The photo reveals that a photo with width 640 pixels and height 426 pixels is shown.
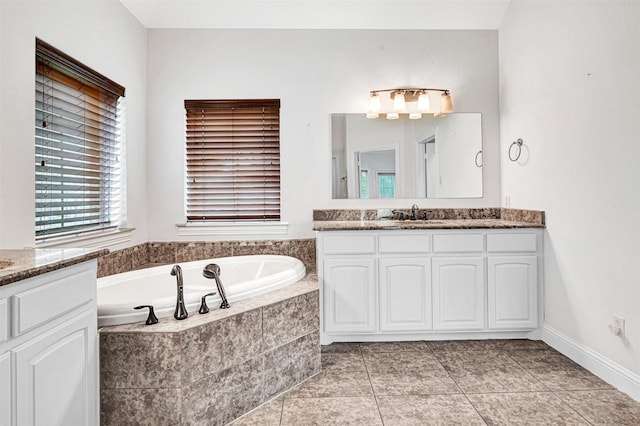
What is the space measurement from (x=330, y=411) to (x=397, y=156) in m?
2.14

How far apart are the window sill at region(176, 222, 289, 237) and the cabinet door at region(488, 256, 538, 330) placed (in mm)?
1658

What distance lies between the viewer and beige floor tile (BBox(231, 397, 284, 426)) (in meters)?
1.90

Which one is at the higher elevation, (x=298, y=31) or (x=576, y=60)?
(x=298, y=31)

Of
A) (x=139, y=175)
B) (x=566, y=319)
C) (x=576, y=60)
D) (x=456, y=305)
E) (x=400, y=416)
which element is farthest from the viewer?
(x=139, y=175)

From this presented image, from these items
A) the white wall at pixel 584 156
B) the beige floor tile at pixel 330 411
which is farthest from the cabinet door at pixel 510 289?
the beige floor tile at pixel 330 411

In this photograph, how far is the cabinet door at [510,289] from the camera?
9.43ft

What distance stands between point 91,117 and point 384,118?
2193 mm

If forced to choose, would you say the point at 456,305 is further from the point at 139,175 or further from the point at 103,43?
the point at 103,43

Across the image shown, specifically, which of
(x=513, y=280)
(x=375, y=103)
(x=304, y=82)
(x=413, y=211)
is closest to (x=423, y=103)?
(x=375, y=103)

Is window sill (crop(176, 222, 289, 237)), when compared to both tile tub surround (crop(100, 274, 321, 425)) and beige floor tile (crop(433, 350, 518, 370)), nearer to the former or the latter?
tile tub surround (crop(100, 274, 321, 425))

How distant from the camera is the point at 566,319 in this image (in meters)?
2.65

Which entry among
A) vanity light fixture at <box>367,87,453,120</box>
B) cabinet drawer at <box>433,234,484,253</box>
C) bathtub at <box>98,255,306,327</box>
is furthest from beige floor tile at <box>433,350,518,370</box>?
vanity light fixture at <box>367,87,453,120</box>

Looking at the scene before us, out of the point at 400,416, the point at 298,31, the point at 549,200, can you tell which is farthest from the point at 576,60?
the point at 400,416

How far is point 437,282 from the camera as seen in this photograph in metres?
2.87
